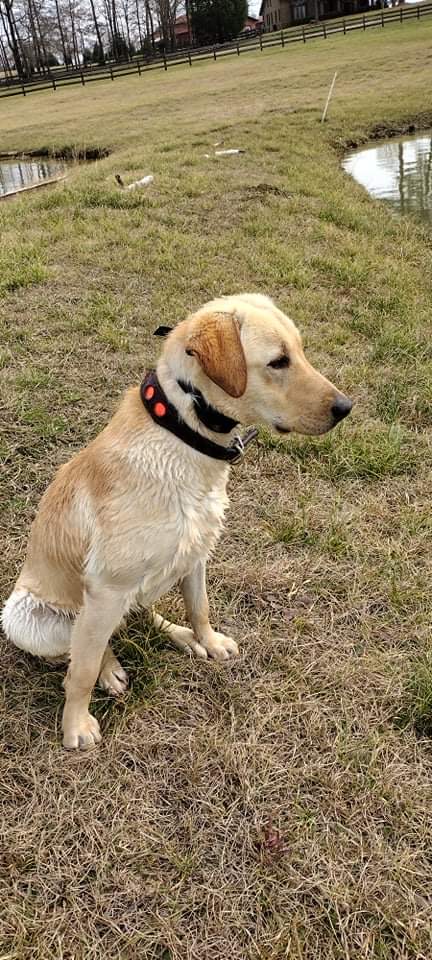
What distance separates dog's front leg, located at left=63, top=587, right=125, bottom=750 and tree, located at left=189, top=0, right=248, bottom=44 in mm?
64873

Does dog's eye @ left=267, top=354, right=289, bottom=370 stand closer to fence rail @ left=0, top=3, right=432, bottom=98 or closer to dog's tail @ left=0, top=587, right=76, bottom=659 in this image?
dog's tail @ left=0, top=587, right=76, bottom=659

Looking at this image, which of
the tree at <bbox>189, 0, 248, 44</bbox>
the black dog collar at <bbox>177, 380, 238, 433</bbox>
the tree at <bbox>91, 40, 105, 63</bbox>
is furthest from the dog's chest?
the tree at <bbox>91, 40, 105, 63</bbox>

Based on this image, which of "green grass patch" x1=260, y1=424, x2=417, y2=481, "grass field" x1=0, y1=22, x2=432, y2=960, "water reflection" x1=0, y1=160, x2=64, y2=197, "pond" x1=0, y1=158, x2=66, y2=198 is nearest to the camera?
"grass field" x1=0, y1=22, x2=432, y2=960

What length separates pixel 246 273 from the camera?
22.6 feet

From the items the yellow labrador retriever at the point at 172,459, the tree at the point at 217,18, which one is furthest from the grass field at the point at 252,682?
the tree at the point at 217,18

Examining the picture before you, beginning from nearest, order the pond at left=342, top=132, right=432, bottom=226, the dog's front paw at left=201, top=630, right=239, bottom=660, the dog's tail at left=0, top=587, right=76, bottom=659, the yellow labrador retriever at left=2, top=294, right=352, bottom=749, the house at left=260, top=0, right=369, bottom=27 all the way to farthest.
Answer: the yellow labrador retriever at left=2, top=294, right=352, bottom=749
the dog's tail at left=0, top=587, right=76, bottom=659
the dog's front paw at left=201, top=630, right=239, bottom=660
the pond at left=342, top=132, right=432, bottom=226
the house at left=260, top=0, right=369, bottom=27

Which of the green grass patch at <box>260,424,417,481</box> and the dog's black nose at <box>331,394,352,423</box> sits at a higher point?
the dog's black nose at <box>331,394,352,423</box>

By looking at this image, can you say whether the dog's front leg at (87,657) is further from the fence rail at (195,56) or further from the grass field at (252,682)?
the fence rail at (195,56)

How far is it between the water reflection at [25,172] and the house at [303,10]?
56456 mm

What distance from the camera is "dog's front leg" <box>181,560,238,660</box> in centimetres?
268

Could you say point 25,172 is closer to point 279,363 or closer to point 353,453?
point 353,453

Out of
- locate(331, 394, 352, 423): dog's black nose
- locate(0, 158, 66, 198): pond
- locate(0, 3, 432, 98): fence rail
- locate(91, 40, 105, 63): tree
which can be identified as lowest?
locate(331, 394, 352, 423): dog's black nose

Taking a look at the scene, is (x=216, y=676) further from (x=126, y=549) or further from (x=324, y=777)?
(x=126, y=549)

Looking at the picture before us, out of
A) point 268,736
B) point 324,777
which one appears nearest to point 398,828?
point 324,777
